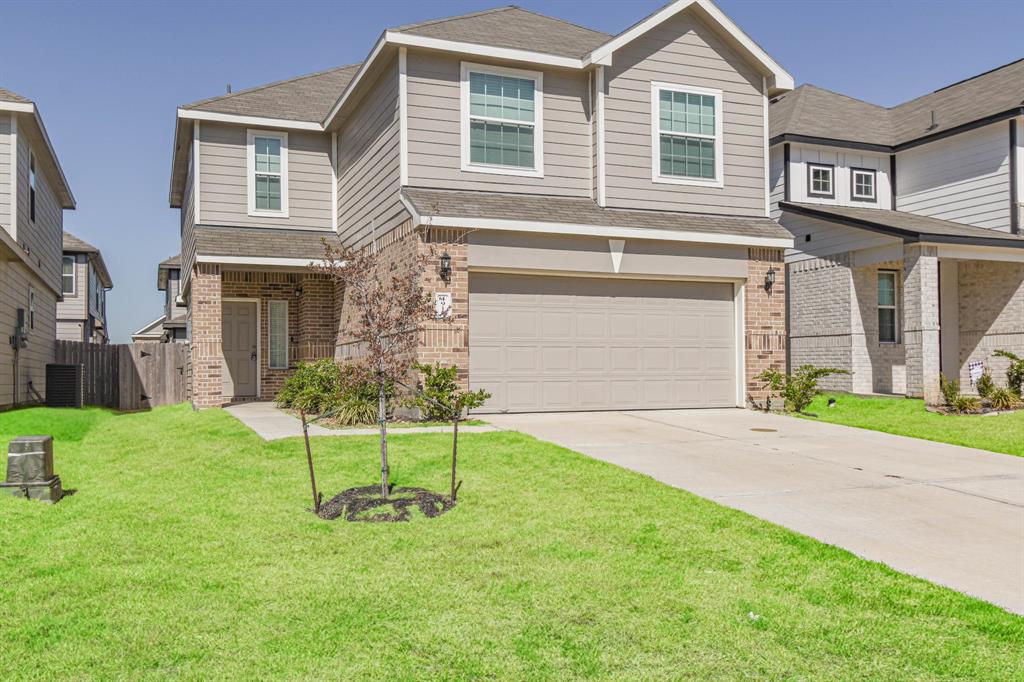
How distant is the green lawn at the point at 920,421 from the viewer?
11020mm

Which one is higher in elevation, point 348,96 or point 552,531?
point 348,96

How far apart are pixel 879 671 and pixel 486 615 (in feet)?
6.29

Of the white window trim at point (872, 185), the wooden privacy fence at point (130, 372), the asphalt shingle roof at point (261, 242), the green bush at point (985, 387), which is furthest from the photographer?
the wooden privacy fence at point (130, 372)

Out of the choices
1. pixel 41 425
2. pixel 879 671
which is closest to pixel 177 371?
pixel 41 425

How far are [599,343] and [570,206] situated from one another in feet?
7.92

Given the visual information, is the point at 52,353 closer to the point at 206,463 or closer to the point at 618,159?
the point at 206,463

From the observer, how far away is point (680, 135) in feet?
46.8

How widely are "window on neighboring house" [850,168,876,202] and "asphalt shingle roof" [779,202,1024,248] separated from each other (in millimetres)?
384

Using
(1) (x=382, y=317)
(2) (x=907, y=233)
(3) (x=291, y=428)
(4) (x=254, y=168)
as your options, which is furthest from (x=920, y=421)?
(4) (x=254, y=168)

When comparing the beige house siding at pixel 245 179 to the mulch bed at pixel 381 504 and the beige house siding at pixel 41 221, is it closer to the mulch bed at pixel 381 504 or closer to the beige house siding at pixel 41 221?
the beige house siding at pixel 41 221

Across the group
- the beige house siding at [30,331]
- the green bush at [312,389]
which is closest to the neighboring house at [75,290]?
the beige house siding at [30,331]

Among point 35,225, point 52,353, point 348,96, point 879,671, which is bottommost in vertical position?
point 879,671

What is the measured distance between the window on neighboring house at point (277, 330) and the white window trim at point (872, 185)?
1445 cm

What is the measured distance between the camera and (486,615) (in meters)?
4.21
